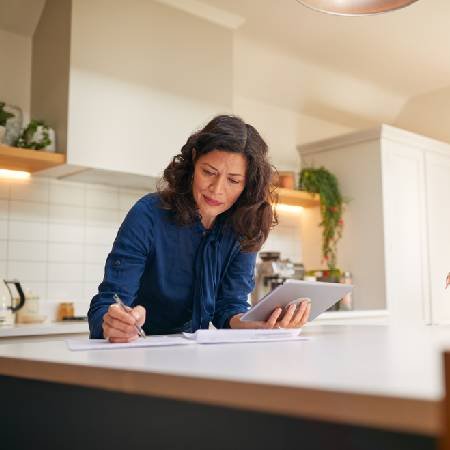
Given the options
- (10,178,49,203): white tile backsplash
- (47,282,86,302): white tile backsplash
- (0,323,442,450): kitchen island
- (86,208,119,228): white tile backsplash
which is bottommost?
(0,323,442,450): kitchen island

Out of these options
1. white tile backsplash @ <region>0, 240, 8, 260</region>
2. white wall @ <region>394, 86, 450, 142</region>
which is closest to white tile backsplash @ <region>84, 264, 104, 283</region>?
white tile backsplash @ <region>0, 240, 8, 260</region>

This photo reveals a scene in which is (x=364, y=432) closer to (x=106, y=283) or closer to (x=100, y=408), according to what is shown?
(x=100, y=408)

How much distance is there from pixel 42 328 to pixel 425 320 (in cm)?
292

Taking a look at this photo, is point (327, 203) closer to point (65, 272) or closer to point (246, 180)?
point (65, 272)

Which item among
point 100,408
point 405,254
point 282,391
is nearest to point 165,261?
point 100,408

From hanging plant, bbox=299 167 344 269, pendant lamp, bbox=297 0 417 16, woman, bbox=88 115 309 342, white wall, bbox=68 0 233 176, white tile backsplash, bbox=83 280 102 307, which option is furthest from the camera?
hanging plant, bbox=299 167 344 269

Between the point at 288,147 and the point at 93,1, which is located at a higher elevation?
the point at 93,1

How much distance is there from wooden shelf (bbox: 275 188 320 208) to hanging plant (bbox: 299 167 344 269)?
0.17 feet

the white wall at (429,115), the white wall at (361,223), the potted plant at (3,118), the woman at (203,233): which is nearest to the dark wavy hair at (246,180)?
the woman at (203,233)

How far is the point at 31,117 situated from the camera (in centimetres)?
352

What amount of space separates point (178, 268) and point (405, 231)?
3088 millimetres

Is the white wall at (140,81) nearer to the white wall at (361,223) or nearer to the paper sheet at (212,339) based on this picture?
the white wall at (361,223)

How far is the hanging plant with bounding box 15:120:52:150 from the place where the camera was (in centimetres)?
315

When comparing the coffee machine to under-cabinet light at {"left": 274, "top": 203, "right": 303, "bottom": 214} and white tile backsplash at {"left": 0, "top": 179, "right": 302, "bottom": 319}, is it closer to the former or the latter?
under-cabinet light at {"left": 274, "top": 203, "right": 303, "bottom": 214}
